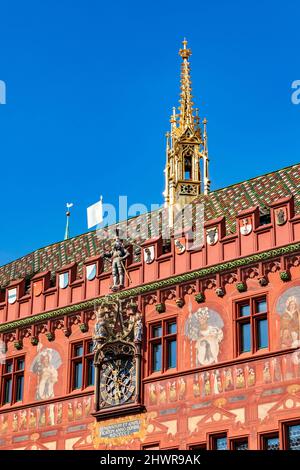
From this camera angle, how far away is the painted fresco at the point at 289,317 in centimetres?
3788

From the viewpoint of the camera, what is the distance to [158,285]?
137 ft

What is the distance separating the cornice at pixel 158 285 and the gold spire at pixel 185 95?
1381 cm

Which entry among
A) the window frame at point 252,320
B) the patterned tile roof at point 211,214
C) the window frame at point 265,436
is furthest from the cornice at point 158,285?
the window frame at point 265,436

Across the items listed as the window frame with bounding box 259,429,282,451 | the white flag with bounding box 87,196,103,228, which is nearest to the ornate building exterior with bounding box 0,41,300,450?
the window frame with bounding box 259,429,282,451

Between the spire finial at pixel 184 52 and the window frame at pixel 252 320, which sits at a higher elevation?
the spire finial at pixel 184 52

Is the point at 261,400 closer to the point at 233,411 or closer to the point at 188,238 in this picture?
the point at 233,411

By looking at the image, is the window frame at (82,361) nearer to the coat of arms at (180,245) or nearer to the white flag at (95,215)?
the coat of arms at (180,245)

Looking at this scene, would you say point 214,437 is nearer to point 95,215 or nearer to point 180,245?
point 180,245

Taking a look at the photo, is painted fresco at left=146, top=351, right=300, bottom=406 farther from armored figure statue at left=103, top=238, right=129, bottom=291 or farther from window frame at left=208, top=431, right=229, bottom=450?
armored figure statue at left=103, top=238, right=129, bottom=291

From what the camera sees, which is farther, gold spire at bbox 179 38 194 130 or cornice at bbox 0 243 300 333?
gold spire at bbox 179 38 194 130

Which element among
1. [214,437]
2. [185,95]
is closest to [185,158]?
[185,95]

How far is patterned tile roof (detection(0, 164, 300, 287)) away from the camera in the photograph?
43.6 metres

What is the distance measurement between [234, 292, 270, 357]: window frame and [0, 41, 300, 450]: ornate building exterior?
0.04 m
